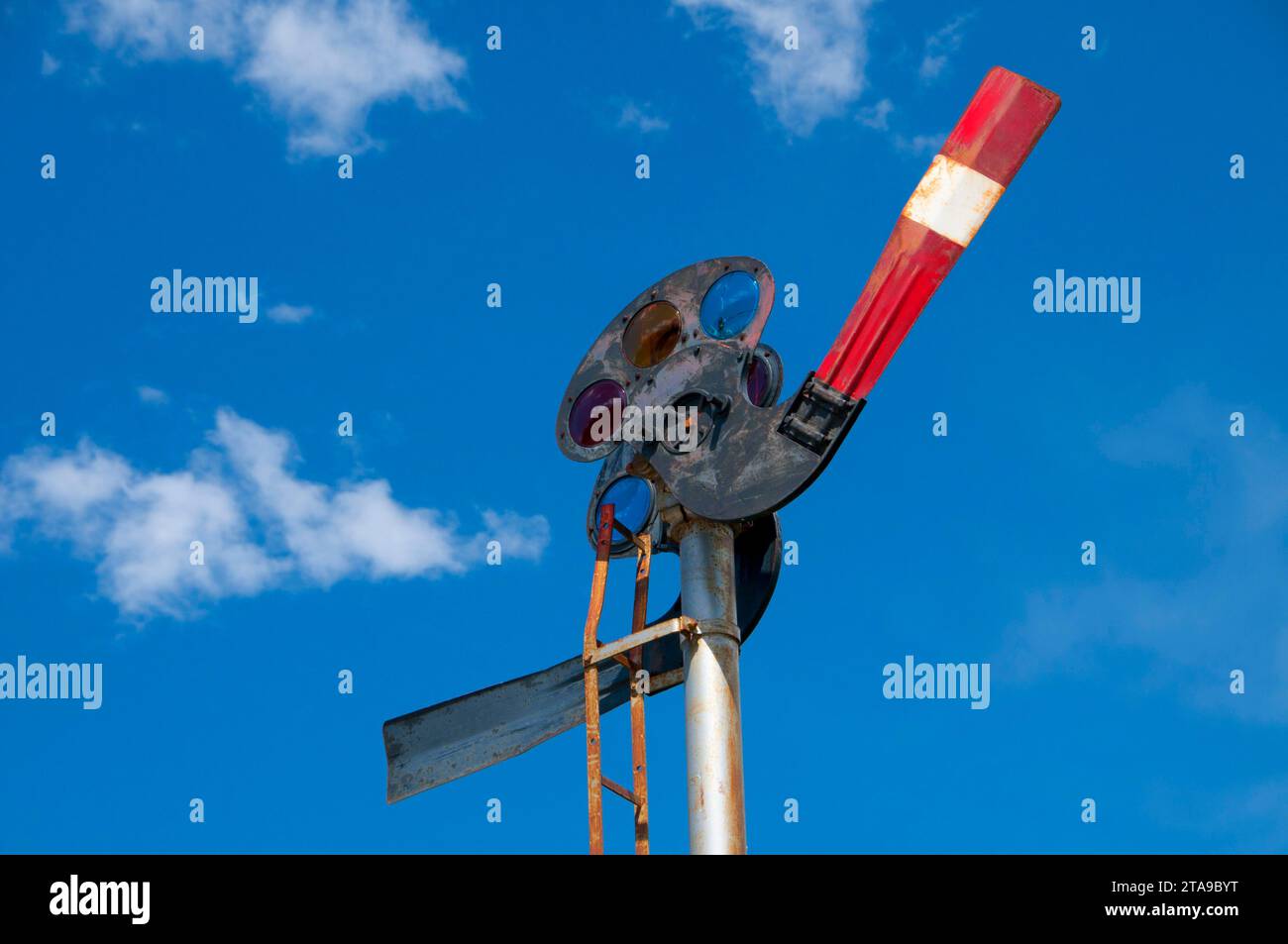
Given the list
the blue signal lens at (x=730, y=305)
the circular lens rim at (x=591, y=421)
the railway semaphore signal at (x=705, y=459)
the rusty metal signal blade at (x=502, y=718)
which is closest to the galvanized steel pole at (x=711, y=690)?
the railway semaphore signal at (x=705, y=459)

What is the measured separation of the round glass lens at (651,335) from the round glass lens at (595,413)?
1.34ft

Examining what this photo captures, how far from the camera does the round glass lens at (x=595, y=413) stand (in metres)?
18.7

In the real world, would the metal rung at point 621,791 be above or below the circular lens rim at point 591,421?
below

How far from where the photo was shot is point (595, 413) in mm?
18891

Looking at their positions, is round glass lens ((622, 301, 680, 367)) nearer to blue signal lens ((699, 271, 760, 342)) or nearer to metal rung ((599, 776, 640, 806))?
blue signal lens ((699, 271, 760, 342))

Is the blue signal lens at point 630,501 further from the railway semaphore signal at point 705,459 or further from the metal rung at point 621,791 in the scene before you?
the metal rung at point 621,791

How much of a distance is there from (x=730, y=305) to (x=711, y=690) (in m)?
4.01

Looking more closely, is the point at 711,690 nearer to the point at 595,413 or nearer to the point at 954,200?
the point at 595,413

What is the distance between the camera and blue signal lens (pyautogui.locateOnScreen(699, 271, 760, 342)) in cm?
1764

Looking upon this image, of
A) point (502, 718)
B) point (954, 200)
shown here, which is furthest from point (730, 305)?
point (502, 718)

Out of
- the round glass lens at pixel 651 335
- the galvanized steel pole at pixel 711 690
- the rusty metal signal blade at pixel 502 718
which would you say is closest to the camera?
the galvanized steel pole at pixel 711 690

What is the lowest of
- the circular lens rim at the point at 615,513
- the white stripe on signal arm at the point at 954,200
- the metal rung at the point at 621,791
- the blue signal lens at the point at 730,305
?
the metal rung at the point at 621,791
